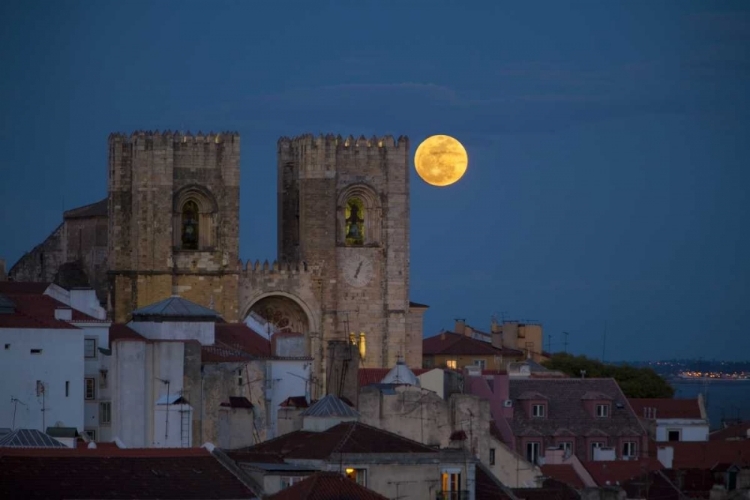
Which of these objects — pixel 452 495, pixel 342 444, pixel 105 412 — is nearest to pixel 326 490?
pixel 342 444

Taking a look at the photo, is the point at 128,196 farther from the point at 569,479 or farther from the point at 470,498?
the point at 470,498

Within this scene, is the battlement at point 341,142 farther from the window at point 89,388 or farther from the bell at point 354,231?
the window at point 89,388

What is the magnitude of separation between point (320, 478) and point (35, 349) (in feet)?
63.8

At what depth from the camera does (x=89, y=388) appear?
231 ft

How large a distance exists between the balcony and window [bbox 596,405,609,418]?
28.3 m

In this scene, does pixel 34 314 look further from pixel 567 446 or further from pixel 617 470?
pixel 567 446

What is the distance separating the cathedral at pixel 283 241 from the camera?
97.6m

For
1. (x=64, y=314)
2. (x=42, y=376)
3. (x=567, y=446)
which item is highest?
(x=64, y=314)

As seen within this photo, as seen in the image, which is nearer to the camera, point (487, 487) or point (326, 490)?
point (326, 490)

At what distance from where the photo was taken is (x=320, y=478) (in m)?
49.7

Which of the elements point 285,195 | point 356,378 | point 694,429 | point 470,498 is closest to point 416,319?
A: point 285,195

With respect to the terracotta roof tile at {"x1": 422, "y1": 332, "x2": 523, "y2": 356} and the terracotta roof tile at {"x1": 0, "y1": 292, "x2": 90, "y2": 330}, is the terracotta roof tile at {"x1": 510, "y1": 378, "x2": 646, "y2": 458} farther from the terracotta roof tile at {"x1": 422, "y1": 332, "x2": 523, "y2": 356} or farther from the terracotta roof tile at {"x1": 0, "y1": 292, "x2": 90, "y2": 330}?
the terracotta roof tile at {"x1": 422, "y1": 332, "x2": 523, "y2": 356}

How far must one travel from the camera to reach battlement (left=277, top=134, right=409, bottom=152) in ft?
329

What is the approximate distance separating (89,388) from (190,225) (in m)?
29.1
